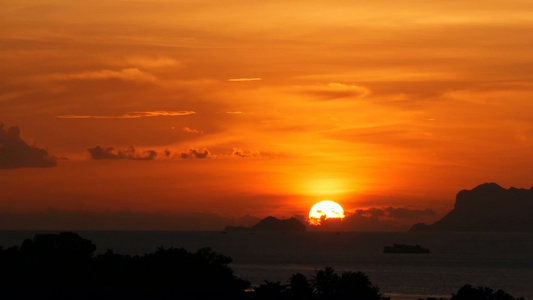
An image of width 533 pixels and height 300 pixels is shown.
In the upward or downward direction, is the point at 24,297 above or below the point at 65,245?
below

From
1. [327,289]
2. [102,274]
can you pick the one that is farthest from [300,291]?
[102,274]

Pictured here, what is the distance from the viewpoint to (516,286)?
197750 mm

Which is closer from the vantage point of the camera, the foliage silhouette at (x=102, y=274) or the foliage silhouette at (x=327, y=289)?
the foliage silhouette at (x=102, y=274)

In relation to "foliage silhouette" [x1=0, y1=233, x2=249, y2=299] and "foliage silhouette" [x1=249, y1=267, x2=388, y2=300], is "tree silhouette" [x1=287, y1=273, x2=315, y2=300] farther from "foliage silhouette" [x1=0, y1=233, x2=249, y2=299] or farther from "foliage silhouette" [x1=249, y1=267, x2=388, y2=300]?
"foliage silhouette" [x1=0, y1=233, x2=249, y2=299]

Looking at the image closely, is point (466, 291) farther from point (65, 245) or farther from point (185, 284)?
point (65, 245)

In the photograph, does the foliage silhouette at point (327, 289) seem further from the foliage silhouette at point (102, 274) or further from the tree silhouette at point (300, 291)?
the foliage silhouette at point (102, 274)

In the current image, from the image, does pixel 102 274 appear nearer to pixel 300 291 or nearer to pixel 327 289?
pixel 300 291

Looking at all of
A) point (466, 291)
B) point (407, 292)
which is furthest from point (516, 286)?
point (466, 291)

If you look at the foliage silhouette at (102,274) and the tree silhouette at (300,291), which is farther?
the tree silhouette at (300,291)

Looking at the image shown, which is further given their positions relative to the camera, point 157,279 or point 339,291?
point 157,279

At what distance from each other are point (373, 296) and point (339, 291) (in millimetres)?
3113

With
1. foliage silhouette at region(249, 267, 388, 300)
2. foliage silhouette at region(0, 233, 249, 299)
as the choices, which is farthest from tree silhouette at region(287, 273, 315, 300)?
foliage silhouette at region(0, 233, 249, 299)

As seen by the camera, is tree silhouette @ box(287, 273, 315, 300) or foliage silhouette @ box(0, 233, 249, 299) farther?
tree silhouette @ box(287, 273, 315, 300)

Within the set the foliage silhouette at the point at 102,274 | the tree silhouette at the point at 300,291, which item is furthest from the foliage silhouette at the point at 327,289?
the foliage silhouette at the point at 102,274
